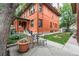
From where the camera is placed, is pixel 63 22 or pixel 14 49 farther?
pixel 63 22

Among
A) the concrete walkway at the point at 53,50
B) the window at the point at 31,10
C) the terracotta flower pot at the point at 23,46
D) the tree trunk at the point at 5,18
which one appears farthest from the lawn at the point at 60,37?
the tree trunk at the point at 5,18

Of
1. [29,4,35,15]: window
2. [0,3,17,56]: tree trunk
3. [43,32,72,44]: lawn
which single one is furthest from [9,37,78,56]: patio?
[29,4,35,15]: window

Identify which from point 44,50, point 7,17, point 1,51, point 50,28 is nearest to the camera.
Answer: point 7,17

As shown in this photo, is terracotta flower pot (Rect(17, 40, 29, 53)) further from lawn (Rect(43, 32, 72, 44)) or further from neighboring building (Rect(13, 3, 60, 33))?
lawn (Rect(43, 32, 72, 44))

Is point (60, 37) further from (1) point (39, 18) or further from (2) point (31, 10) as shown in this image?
(2) point (31, 10)

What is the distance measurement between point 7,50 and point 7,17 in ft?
1.86

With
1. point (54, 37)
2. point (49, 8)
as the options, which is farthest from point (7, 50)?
point (49, 8)

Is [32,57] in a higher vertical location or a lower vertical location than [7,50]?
lower

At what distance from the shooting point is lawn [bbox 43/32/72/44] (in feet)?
6.74

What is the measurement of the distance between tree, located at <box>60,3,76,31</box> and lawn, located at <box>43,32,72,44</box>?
101 millimetres

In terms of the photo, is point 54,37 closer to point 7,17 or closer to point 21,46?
point 21,46

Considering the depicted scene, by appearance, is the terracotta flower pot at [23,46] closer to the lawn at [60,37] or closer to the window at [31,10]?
the lawn at [60,37]

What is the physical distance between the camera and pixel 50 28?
2168 millimetres

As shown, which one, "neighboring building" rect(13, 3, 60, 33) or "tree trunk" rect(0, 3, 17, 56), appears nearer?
"tree trunk" rect(0, 3, 17, 56)
